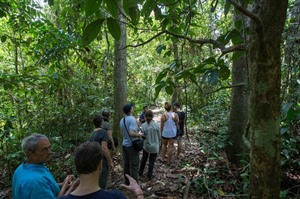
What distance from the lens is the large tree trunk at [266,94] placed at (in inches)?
52.2

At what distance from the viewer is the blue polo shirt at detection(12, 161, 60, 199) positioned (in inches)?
81.6

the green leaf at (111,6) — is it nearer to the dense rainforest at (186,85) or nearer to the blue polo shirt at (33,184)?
the dense rainforest at (186,85)

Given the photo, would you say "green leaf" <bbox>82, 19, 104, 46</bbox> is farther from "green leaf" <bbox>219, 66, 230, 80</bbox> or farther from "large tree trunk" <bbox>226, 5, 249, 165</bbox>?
"large tree trunk" <bbox>226, 5, 249, 165</bbox>

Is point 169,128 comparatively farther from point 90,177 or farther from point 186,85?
point 90,177

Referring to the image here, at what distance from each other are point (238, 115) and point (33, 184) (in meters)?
4.81

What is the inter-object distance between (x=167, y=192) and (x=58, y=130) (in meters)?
4.32

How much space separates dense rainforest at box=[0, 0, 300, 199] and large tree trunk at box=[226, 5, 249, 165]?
0.02 metres

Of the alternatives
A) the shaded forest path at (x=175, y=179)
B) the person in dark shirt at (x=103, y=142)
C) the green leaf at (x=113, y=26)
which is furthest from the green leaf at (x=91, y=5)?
the shaded forest path at (x=175, y=179)

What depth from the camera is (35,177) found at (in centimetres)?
214

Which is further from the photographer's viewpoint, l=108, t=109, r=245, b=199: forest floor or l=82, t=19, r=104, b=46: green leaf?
l=108, t=109, r=245, b=199: forest floor

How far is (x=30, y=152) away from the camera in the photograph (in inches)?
92.3

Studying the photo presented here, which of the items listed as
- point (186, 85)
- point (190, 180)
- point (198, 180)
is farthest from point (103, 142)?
point (186, 85)

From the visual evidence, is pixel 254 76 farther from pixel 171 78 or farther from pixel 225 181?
pixel 225 181

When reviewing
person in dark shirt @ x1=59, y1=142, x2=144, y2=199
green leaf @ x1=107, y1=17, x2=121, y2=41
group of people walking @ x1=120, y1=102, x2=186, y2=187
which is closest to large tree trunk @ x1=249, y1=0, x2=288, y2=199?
green leaf @ x1=107, y1=17, x2=121, y2=41
